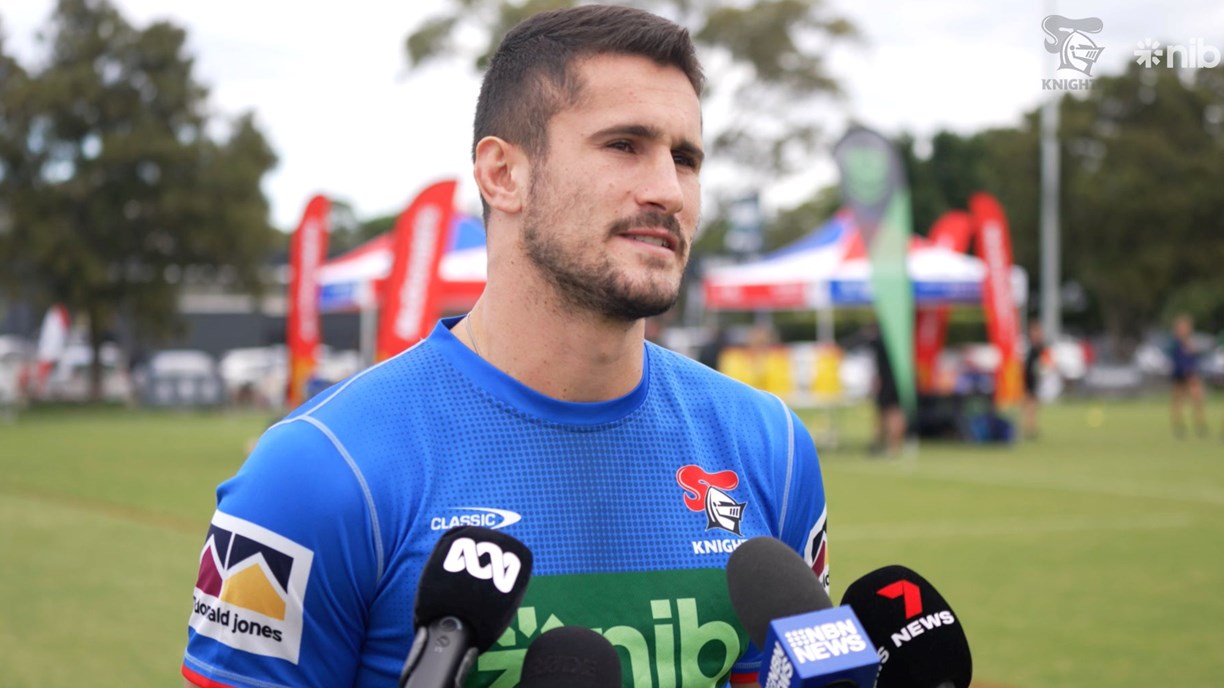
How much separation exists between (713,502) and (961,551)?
950 cm

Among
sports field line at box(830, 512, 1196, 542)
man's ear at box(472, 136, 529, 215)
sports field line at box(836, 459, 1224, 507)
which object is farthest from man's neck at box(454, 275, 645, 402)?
sports field line at box(836, 459, 1224, 507)

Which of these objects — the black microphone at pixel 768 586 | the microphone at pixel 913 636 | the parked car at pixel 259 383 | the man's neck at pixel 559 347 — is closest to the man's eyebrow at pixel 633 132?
the man's neck at pixel 559 347

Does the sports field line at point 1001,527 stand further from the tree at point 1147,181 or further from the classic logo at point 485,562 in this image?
the tree at point 1147,181

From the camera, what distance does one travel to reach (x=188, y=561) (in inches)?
449

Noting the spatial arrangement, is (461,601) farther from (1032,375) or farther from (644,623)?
(1032,375)

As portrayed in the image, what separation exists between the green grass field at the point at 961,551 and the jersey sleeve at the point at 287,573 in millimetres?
5510

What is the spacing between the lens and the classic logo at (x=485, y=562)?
1.88 metres

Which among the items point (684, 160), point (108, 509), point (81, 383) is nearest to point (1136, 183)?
point (81, 383)

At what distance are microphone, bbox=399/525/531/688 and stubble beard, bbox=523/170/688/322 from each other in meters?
0.53

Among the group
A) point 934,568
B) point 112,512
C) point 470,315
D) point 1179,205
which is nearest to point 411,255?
Result: point 112,512

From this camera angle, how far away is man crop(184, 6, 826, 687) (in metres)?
2.16

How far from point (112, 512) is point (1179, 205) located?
42.3 metres

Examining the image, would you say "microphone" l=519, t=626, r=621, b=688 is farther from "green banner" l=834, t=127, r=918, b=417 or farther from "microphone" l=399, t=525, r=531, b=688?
"green banner" l=834, t=127, r=918, b=417

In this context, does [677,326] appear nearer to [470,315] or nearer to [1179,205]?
[1179,205]
